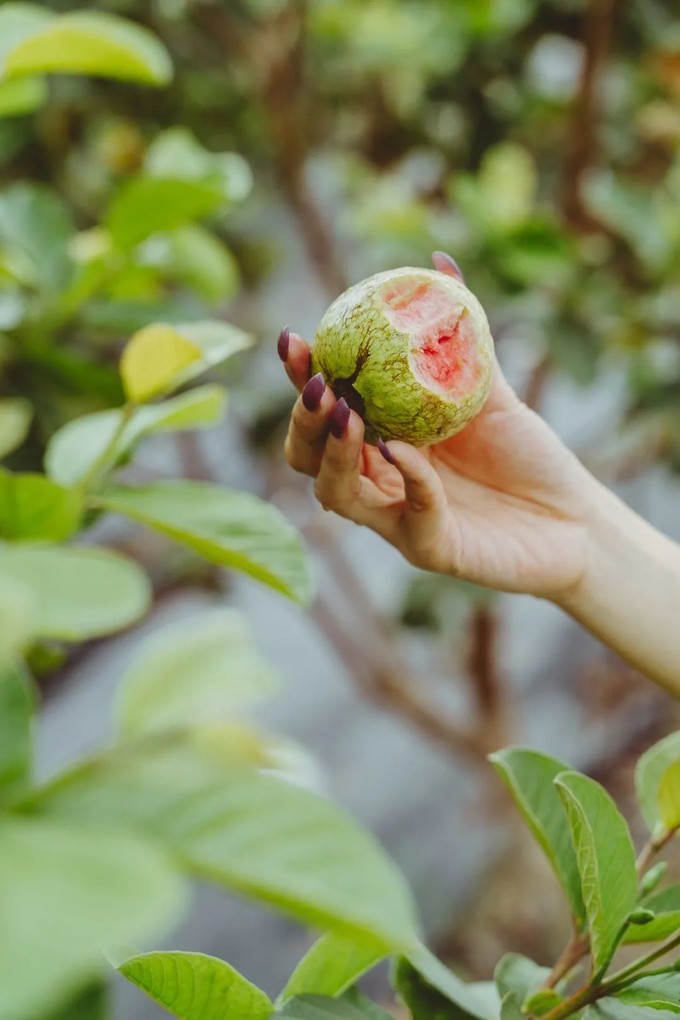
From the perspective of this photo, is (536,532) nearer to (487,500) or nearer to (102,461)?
(487,500)

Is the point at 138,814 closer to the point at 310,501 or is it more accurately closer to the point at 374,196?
the point at 374,196

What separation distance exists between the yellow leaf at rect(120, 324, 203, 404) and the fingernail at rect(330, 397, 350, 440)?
0.24 ft

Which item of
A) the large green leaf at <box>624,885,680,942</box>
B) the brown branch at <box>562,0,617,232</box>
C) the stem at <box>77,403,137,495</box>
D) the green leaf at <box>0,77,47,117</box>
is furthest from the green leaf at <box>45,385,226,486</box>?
the brown branch at <box>562,0,617,232</box>

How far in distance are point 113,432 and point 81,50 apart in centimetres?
21

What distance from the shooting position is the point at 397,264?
128cm

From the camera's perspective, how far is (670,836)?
0.45 m

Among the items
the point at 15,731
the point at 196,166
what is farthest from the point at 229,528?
the point at 196,166

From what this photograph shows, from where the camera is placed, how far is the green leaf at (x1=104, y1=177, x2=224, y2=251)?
0.64 metres

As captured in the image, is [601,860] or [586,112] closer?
[601,860]

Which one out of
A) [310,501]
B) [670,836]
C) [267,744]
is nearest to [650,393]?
[310,501]

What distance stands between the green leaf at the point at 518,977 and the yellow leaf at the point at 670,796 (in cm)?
10

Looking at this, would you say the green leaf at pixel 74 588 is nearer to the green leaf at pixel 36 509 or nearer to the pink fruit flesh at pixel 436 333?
the green leaf at pixel 36 509

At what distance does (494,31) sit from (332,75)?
1.20ft

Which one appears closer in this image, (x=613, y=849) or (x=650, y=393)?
(x=613, y=849)
